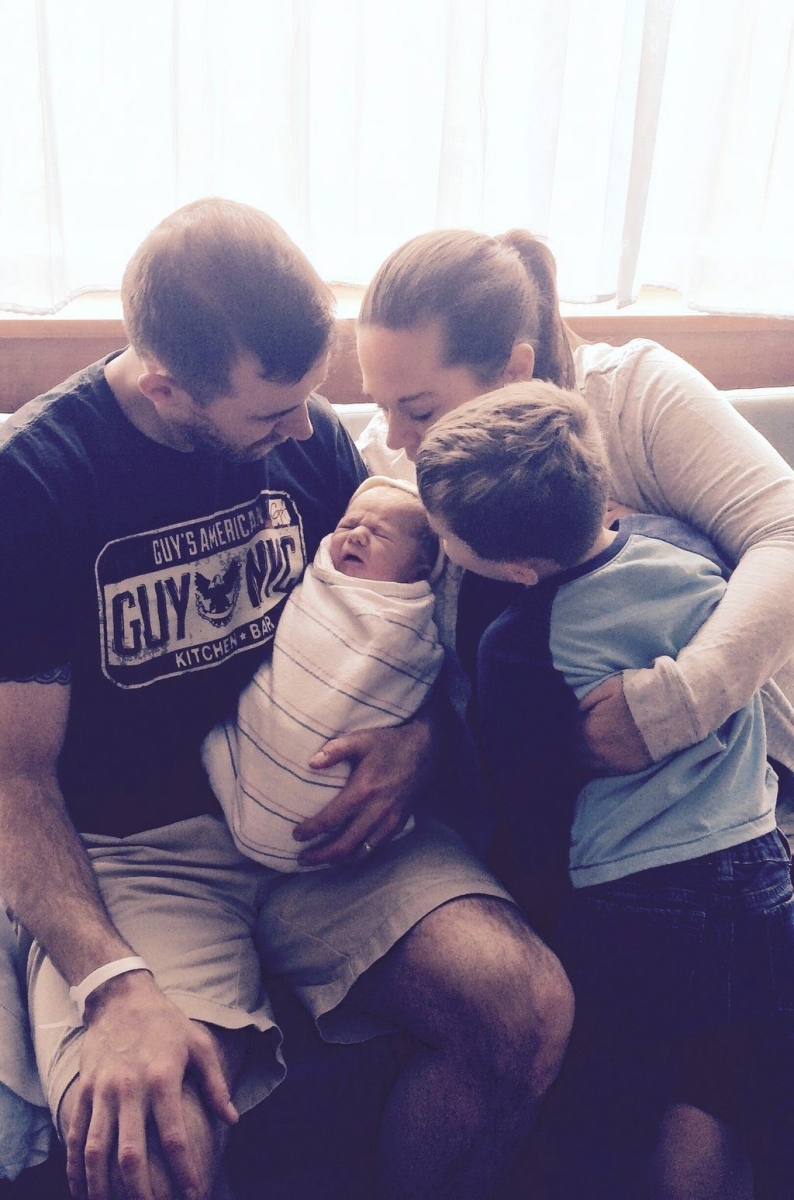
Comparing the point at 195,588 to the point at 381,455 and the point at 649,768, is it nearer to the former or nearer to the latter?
the point at 381,455

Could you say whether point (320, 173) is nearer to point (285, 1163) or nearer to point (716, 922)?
point (716, 922)

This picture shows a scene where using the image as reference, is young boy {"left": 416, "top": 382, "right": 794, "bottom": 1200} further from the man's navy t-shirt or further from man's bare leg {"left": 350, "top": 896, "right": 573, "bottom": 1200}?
the man's navy t-shirt

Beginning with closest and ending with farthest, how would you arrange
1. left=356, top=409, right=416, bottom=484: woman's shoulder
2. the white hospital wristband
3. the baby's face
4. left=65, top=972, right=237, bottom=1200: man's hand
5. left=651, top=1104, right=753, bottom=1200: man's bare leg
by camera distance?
1. left=65, top=972, right=237, bottom=1200: man's hand
2. the white hospital wristband
3. left=651, top=1104, right=753, bottom=1200: man's bare leg
4. the baby's face
5. left=356, top=409, right=416, bottom=484: woman's shoulder

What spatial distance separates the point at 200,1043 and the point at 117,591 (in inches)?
20.4

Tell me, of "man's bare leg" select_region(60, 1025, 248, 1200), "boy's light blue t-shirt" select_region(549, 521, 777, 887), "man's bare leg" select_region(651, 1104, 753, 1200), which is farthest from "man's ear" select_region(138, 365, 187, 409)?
"man's bare leg" select_region(651, 1104, 753, 1200)

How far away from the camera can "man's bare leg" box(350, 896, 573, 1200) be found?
1.09 metres

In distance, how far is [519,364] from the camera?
4.40 feet

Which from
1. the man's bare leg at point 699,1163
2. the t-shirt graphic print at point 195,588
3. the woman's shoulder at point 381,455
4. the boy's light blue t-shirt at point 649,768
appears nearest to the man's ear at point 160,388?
the t-shirt graphic print at point 195,588

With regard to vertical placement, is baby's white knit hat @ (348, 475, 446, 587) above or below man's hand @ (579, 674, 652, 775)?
above

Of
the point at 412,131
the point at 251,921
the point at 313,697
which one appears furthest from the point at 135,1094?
the point at 412,131

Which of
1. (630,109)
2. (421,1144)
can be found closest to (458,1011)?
(421,1144)

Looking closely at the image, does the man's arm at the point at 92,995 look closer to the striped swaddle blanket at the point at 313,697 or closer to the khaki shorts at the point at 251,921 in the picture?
the khaki shorts at the point at 251,921

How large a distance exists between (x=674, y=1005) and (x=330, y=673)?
22.0 inches

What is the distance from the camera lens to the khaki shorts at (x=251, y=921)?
1.11m
